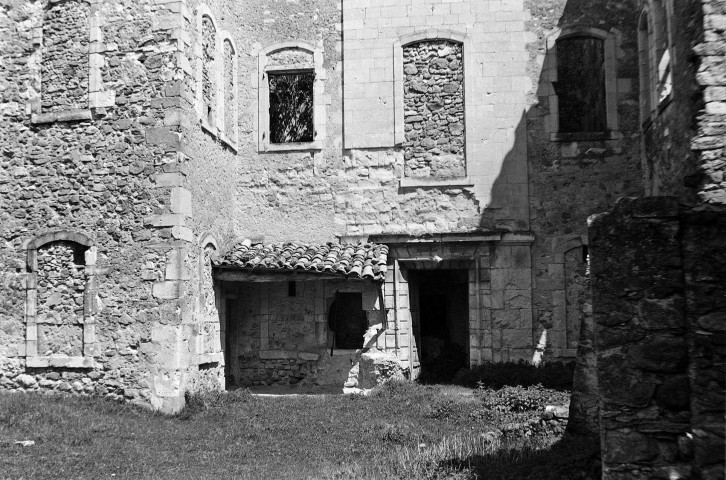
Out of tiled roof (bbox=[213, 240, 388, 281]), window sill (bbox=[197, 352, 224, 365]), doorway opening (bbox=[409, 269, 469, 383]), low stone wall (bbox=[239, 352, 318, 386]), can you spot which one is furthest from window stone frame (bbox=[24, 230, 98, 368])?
doorway opening (bbox=[409, 269, 469, 383])

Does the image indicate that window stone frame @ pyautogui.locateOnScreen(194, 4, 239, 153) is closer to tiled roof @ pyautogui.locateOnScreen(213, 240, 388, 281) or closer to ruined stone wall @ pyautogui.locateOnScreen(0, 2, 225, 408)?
ruined stone wall @ pyautogui.locateOnScreen(0, 2, 225, 408)

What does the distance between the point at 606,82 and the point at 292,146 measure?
245 inches

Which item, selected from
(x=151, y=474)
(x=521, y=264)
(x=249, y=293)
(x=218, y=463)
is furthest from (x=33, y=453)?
(x=521, y=264)

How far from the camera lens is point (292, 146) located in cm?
1380

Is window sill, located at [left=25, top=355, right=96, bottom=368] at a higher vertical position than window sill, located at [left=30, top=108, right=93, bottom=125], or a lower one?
lower

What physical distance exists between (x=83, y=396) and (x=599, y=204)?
31.4ft

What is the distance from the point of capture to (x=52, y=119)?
37.0ft

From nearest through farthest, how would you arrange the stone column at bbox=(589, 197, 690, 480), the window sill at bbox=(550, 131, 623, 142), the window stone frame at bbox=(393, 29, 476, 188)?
the stone column at bbox=(589, 197, 690, 480) < the window sill at bbox=(550, 131, 623, 142) < the window stone frame at bbox=(393, 29, 476, 188)

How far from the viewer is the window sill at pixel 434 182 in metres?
13.3

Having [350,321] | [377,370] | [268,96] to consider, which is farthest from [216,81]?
[377,370]

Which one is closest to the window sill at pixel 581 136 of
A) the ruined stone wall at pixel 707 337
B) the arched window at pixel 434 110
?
the arched window at pixel 434 110

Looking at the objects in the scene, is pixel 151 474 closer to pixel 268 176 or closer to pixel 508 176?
pixel 268 176

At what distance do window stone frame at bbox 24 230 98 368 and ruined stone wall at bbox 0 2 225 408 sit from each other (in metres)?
0.04

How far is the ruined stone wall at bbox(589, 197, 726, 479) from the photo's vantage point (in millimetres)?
3852
